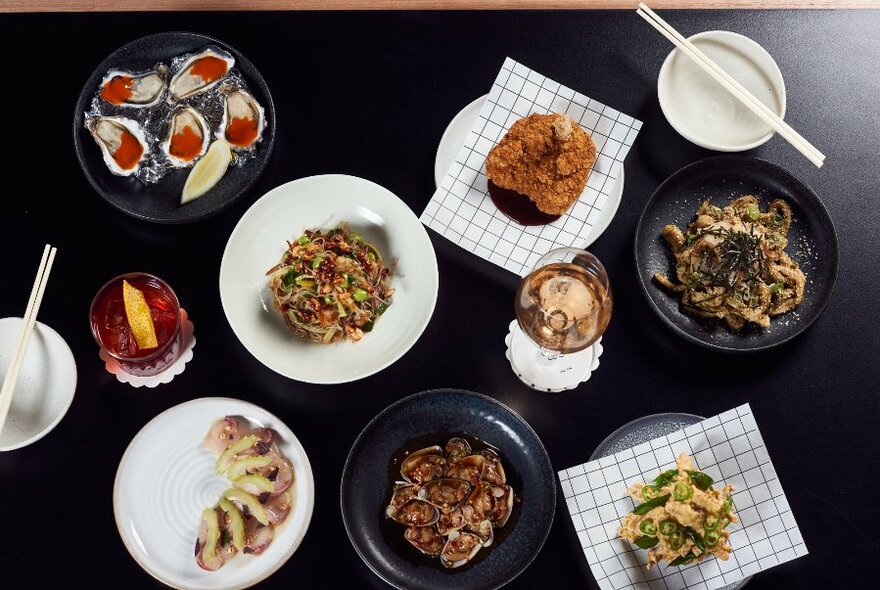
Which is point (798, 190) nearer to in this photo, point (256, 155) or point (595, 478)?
point (595, 478)

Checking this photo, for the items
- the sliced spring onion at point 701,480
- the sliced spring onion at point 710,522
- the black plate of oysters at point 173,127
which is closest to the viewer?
the sliced spring onion at point 710,522

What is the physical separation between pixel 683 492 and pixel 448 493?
0.85 metres

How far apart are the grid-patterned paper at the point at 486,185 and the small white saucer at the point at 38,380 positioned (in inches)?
59.2

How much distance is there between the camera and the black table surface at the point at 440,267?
3369 mm

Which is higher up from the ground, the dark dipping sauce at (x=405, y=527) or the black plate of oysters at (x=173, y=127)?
the black plate of oysters at (x=173, y=127)

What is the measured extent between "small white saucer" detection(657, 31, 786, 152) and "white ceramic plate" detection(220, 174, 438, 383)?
1183 millimetres

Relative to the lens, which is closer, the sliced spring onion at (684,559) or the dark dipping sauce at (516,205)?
the sliced spring onion at (684,559)

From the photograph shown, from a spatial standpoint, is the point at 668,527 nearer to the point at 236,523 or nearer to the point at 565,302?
the point at 565,302

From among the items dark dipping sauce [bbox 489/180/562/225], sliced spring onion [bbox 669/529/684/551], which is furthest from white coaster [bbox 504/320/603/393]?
sliced spring onion [bbox 669/529/684/551]

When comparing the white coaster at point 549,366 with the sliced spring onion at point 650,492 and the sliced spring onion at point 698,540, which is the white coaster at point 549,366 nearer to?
the sliced spring onion at point 650,492

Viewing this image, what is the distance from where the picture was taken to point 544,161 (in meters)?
3.34

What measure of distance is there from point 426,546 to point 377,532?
0.63 ft

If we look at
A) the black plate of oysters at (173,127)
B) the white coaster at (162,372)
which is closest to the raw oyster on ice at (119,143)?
the black plate of oysters at (173,127)

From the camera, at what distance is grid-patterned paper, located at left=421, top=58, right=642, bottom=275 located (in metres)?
3.38
